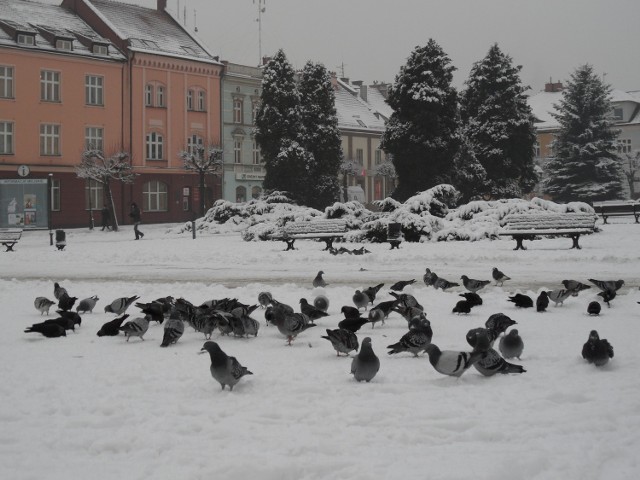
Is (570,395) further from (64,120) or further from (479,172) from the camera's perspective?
(64,120)

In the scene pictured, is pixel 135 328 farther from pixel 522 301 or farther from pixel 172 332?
pixel 522 301

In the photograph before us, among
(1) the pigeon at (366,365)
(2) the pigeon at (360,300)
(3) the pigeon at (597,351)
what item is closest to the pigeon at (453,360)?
(1) the pigeon at (366,365)

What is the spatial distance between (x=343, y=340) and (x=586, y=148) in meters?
49.9

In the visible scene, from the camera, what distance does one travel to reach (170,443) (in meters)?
5.77


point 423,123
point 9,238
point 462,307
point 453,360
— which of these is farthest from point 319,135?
point 453,360

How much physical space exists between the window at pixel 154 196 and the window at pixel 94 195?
3.19 meters

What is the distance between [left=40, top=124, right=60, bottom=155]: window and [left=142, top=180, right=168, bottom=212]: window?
262 inches

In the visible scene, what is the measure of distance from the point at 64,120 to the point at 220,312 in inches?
1673

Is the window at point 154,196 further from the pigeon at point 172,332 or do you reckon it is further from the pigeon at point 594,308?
the pigeon at point 594,308

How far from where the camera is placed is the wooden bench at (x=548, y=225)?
23281 mm

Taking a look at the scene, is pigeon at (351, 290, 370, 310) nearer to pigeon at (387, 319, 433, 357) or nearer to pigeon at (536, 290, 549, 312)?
pigeon at (536, 290, 549, 312)

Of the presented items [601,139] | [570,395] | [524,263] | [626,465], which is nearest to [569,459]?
[626,465]

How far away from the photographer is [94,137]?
50.4m

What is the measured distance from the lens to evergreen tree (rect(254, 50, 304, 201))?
1655 inches
